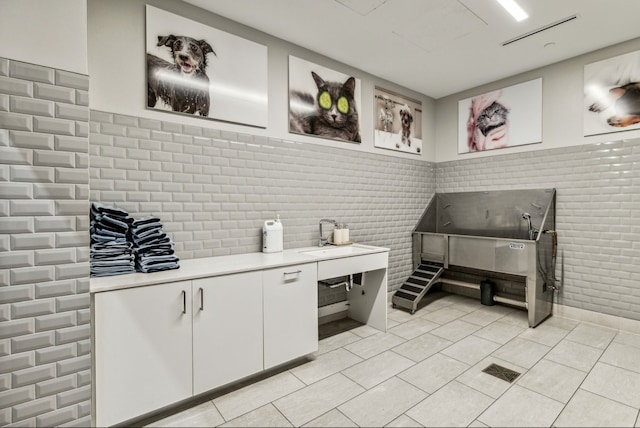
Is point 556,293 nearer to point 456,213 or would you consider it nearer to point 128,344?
point 456,213

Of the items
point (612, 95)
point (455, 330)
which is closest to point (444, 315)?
point (455, 330)

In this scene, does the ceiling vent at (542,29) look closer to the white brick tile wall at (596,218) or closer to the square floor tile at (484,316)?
the white brick tile wall at (596,218)

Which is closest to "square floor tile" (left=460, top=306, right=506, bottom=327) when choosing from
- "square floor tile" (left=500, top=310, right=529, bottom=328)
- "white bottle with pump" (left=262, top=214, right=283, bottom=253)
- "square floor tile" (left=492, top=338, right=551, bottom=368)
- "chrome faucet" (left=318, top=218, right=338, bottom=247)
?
"square floor tile" (left=500, top=310, right=529, bottom=328)

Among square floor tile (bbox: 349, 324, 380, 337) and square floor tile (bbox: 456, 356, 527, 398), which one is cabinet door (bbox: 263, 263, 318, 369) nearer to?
square floor tile (bbox: 349, 324, 380, 337)

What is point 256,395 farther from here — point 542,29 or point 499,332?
point 542,29

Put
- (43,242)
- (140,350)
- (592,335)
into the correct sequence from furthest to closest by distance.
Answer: (592,335) → (140,350) → (43,242)

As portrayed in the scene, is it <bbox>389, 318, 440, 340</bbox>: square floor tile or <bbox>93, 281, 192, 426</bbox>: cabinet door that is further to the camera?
<bbox>389, 318, 440, 340</bbox>: square floor tile

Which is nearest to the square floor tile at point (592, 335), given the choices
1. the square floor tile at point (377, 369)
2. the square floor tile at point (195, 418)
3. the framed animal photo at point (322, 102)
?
the square floor tile at point (377, 369)

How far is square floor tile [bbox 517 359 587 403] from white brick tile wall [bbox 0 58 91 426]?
3.07 m

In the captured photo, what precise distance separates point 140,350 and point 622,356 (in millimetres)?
4059

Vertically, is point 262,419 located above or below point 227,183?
below

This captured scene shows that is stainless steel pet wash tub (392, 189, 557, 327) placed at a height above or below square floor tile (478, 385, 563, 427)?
above

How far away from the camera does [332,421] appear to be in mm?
1981

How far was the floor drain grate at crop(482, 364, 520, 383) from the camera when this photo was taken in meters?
2.48
